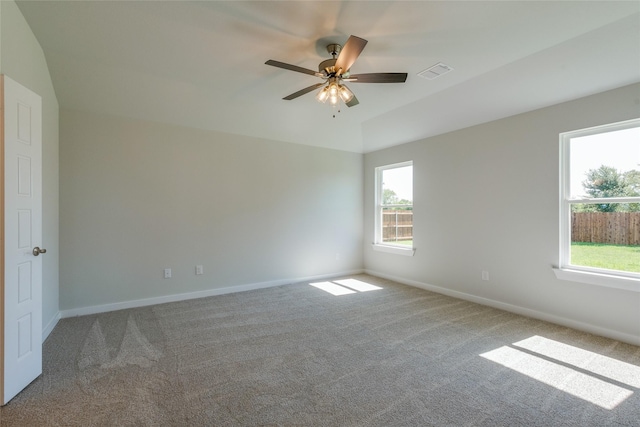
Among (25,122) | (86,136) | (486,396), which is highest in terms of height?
(86,136)

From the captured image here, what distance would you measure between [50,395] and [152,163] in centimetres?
272

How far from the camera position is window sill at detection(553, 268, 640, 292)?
273 cm

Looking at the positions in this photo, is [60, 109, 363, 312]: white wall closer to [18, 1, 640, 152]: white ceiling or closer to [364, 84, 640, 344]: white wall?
[18, 1, 640, 152]: white ceiling

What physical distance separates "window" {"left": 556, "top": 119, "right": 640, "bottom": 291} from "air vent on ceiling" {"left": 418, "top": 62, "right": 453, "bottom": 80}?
1570 mm

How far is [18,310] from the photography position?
2002 mm

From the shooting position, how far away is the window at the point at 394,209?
16.6 ft

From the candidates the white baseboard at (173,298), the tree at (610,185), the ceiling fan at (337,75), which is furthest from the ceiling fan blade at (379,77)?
the white baseboard at (173,298)

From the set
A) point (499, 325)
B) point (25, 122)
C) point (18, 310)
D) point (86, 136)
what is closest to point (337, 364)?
point (499, 325)

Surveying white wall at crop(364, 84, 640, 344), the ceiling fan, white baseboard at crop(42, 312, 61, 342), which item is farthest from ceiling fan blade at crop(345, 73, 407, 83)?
white baseboard at crop(42, 312, 61, 342)

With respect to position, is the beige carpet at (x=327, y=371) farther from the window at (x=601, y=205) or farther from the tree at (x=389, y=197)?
the tree at (x=389, y=197)

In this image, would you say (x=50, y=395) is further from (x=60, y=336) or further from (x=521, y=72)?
(x=521, y=72)

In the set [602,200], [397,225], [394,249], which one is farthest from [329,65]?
[394,249]

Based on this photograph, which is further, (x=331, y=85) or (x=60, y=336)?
(x=60, y=336)

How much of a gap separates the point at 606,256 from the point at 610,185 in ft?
2.42
